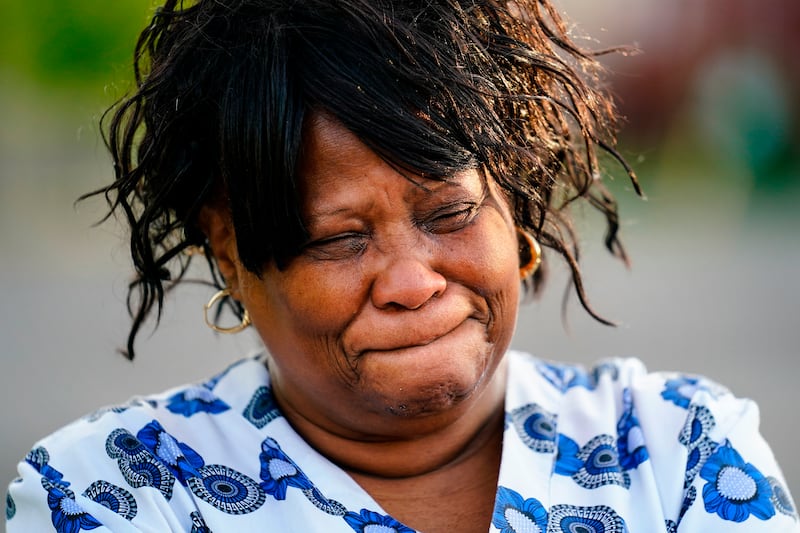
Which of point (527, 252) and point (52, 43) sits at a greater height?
point (527, 252)

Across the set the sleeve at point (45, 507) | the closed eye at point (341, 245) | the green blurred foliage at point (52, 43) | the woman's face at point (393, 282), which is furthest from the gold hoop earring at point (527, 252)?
the green blurred foliage at point (52, 43)

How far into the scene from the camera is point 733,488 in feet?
6.77

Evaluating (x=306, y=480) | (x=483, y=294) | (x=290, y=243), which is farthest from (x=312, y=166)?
(x=306, y=480)

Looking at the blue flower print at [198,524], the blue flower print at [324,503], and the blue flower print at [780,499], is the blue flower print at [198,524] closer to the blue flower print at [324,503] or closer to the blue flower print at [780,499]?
the blue flower print at [324,503]

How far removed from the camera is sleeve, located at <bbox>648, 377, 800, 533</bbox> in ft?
6.61

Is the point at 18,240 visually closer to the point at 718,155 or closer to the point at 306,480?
the point at 718,155

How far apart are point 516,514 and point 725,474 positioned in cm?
40

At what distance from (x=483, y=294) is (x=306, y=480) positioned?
1.63 ft

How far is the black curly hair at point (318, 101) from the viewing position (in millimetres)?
1948

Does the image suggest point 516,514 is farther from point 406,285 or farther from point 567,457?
point 406,285

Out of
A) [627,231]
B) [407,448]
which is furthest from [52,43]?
[407,448]

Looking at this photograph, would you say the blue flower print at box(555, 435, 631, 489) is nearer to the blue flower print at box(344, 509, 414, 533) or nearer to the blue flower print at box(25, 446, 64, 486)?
the blue flower print at box(344, 509, 414, 533)

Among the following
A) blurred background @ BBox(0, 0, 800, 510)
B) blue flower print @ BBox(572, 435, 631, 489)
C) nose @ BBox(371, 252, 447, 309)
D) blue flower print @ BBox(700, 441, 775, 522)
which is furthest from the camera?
blurred background @ BBox(0, 0, 800, 510)

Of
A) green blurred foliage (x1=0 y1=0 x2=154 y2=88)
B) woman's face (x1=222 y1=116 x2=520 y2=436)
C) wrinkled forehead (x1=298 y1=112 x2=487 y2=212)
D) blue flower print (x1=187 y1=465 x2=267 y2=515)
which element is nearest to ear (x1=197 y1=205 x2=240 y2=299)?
woman's face (x1=222 y1=116 x2=520 y2=436)
